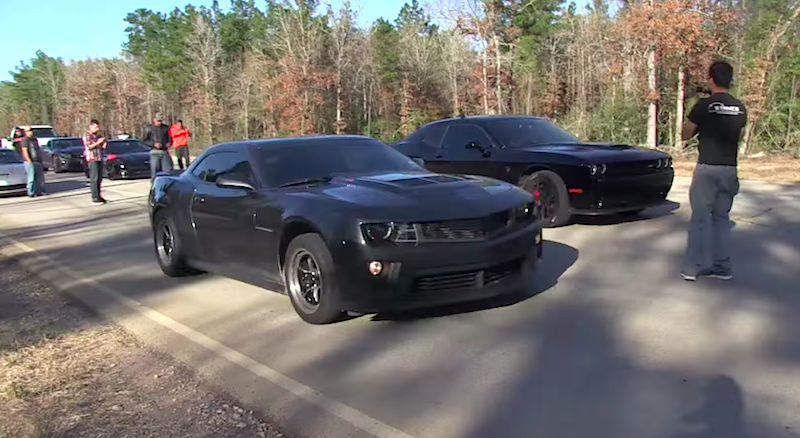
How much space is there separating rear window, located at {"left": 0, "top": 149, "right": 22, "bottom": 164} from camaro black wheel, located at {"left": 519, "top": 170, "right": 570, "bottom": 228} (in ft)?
52.2

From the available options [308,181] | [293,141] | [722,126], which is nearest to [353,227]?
[308,181]

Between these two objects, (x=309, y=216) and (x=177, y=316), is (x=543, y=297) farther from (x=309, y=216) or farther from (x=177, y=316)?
(x=177, y=316)

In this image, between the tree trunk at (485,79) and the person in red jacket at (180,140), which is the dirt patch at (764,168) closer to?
the tree trunk at (485,79)

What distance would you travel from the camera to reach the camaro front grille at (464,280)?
4.92 meters

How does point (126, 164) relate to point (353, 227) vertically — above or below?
above

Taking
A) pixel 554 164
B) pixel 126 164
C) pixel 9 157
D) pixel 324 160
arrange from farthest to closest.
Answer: pixel 126 164 < pixel 9 157 < pixel 554 164 < pixel 324 160

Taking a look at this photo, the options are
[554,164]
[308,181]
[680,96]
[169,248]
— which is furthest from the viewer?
[680,96]

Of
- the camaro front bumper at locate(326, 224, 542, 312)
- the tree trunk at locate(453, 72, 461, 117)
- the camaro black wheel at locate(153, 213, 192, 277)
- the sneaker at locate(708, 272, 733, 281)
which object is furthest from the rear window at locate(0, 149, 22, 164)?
the tree trunk at locate(453, 72, 461, 117)

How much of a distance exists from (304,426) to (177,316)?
2733mm

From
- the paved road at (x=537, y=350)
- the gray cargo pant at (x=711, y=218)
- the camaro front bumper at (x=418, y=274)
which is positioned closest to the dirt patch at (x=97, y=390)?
the paved road at (x=537, y=350)

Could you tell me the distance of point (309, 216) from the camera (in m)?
5.29

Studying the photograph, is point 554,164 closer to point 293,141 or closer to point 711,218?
point 711,218

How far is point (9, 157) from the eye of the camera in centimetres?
1950

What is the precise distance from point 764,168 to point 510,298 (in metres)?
12.5
